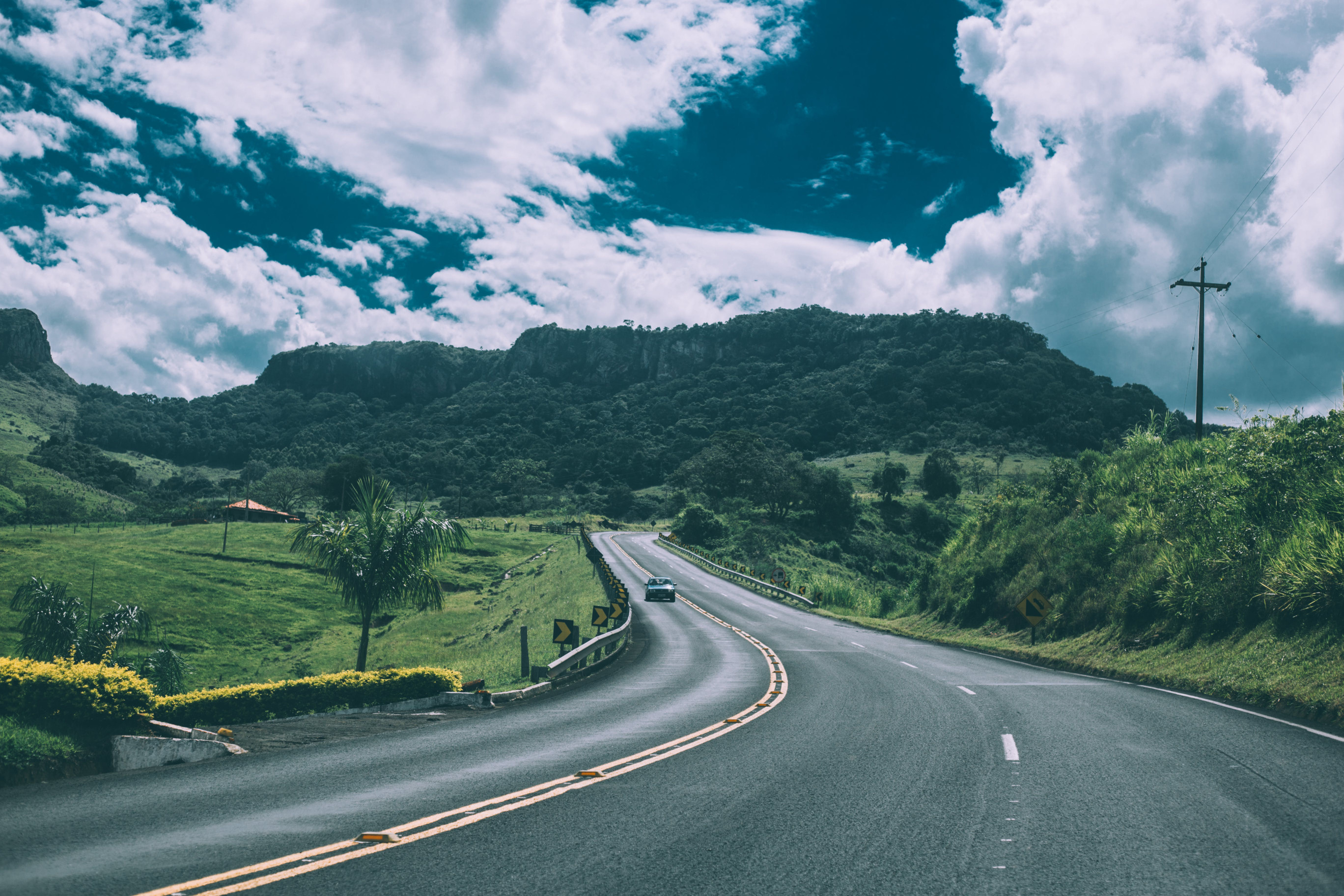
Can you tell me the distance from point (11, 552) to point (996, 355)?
177m

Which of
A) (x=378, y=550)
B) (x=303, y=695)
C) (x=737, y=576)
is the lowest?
(x=303, y=695)

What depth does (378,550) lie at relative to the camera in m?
25.2

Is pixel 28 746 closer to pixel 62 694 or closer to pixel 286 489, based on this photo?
pixel 62 694

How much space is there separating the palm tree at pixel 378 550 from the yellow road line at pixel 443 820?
15822mm

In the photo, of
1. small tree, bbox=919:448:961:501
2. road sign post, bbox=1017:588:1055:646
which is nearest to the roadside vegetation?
road sign post, bbox=1017:588:1055:646

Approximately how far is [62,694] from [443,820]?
5480 millimetres

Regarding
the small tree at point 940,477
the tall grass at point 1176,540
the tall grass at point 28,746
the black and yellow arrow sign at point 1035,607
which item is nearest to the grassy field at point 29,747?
the tall grass at point 28,746

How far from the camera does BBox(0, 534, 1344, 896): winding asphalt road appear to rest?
536 cm

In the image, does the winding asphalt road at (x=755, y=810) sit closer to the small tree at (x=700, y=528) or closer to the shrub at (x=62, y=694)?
the shrub at (x=62, y=694)

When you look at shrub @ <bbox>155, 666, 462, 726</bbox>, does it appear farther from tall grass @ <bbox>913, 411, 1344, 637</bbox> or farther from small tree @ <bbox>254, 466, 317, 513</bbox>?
small tree @ <bbox>254, 466, 317, 513</bbox>

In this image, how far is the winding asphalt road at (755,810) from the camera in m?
5.36

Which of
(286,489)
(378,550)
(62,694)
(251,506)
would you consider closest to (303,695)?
(62,694)

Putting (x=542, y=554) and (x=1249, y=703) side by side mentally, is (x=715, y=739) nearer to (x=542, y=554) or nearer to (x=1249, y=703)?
(x=1249, y=703)

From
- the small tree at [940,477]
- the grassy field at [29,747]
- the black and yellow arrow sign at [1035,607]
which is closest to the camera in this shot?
the grassy field at [29,747]
